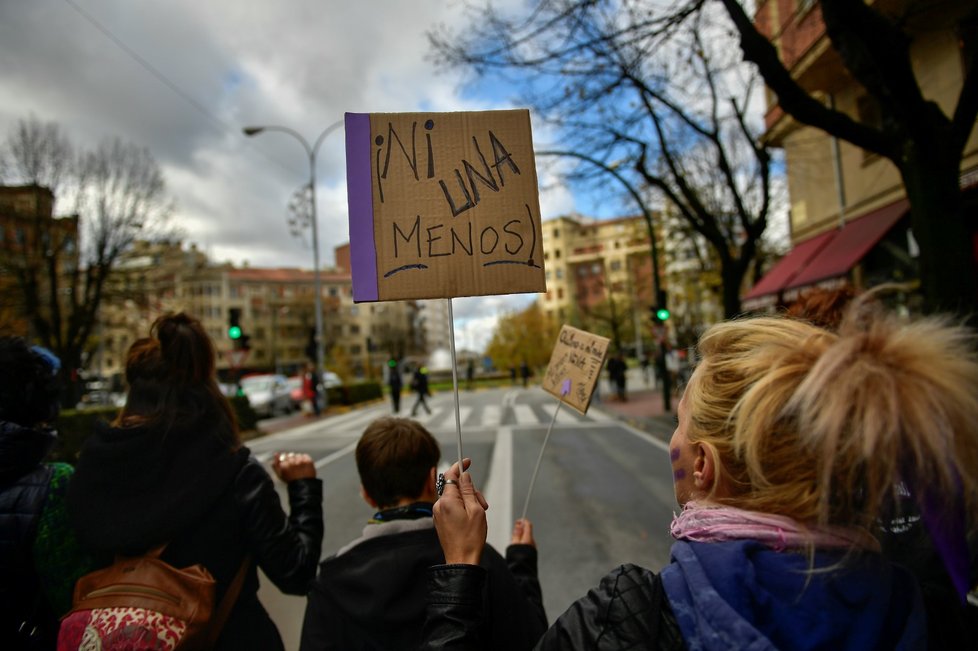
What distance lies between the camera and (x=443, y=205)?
1.63m

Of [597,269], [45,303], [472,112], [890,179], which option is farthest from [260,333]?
[472,112]

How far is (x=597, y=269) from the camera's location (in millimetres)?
66688

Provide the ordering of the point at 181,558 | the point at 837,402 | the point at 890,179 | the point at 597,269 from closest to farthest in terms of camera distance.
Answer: the point at 837,402, the point at 181,558, the point at 890,179, the point at 597,269

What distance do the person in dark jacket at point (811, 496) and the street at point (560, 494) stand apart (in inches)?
130

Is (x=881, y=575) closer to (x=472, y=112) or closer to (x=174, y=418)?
(x=472, y=112)

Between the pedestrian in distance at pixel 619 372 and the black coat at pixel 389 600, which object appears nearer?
the black coat at pixel 389 600

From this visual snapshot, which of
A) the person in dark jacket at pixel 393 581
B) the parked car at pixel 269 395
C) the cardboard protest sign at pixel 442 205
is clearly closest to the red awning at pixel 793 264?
the cardboard protest sign at pixel 442 205

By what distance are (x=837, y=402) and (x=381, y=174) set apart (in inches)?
51.4

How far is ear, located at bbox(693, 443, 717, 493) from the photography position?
103 cm

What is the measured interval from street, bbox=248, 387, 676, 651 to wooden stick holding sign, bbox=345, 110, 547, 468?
10.2 ft

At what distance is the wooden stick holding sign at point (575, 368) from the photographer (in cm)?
234

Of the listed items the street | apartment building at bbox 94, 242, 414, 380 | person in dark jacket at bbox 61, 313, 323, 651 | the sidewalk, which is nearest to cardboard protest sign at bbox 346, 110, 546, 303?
person in dark jacket at bbox 61, 313, 323, 651

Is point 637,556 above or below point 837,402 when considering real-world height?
below

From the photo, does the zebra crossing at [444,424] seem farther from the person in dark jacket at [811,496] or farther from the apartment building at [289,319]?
the apartment building at [289,319]
